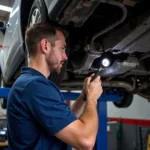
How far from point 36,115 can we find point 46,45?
352 mm

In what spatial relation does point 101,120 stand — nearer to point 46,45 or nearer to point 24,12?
point 24,12

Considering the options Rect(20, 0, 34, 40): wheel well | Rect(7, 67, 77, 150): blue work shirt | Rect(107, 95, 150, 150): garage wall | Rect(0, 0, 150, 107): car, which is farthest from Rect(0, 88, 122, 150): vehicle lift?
Rect(107, 95, 150, 150): garage wall

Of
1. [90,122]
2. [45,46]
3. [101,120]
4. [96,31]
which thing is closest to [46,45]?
[45,46]

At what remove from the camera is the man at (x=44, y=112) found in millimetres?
971

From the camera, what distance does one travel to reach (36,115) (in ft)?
3.26

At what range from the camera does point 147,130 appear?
4.88m

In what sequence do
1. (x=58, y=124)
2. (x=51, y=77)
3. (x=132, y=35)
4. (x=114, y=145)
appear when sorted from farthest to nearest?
(x=114, y=145) → (x=51, y=77) → (x=132, y=35) → (x=58, y=124)

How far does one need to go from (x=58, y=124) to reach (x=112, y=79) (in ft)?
5.25

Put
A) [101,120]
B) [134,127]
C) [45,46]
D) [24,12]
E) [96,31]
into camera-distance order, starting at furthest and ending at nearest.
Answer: [134,127]
[101,120]
[24,12]
[96,31]
[45,46]

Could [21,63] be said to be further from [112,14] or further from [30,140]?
[30,140]

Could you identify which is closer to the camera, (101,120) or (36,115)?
(36,115)

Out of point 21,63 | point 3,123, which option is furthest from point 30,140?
point 3,123

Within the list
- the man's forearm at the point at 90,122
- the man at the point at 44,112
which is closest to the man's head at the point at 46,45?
the man at the point at 44,112

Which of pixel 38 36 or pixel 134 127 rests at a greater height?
pixel 38 36
